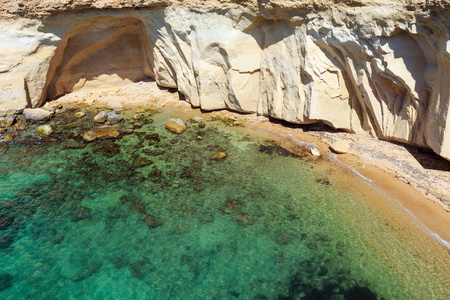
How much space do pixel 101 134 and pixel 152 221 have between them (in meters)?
6.16

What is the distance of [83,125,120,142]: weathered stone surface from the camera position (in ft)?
41.7

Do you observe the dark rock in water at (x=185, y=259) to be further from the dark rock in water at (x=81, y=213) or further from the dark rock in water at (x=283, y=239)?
the dark rock in water at (x=81, y=213)

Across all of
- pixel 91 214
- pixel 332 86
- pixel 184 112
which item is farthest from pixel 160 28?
pixel 91 214

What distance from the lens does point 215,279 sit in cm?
679

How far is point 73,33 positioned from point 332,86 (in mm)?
12298

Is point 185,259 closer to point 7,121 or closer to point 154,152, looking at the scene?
point 154,152

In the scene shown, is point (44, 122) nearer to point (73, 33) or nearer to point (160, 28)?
point (73, 33)

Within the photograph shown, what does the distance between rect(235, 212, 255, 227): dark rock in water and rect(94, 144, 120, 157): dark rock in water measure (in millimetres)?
5781

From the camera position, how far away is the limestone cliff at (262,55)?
9461 mm

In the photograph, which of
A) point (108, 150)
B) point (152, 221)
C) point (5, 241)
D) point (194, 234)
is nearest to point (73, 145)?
point (108, 150)

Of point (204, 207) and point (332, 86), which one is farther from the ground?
point (332, 86)

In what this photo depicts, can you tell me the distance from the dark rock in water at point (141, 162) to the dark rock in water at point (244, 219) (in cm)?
419

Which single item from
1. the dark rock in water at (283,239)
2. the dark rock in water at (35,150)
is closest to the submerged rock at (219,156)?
the dark rock in water at (283,239)

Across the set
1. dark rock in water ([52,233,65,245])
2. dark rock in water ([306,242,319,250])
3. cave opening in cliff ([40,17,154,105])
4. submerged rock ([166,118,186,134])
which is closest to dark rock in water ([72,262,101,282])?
dark rock in water ([52,233,65,245])
